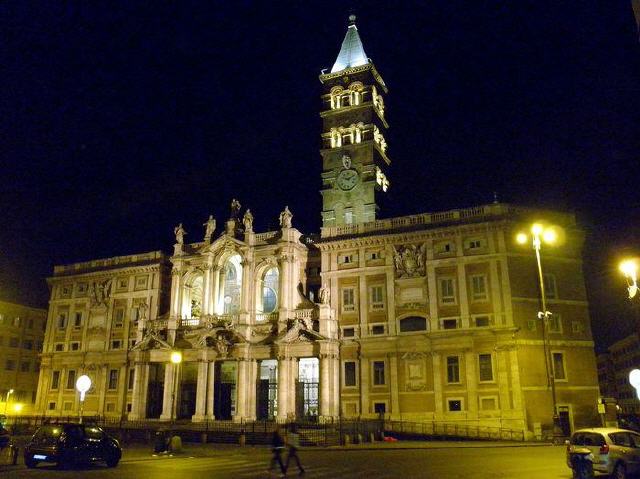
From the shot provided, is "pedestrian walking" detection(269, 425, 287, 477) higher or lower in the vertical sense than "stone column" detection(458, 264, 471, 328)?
lower

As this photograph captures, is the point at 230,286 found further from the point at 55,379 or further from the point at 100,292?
the point at 55,379

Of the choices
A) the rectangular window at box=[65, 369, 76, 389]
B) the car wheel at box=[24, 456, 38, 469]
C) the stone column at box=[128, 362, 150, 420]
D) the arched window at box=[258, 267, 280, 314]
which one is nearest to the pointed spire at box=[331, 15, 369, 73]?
the arched window at box=[258, 267, 280, 314]

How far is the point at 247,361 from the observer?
46.6m

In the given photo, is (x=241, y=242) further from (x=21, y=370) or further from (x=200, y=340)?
(x=21, y=370)

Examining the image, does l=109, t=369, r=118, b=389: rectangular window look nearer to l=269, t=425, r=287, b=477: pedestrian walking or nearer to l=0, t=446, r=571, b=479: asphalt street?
l=0, t=446, r=571, b=479: asphalt street

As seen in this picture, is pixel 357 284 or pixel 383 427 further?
pixel 357 284

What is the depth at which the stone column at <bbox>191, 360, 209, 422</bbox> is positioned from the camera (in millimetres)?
46062

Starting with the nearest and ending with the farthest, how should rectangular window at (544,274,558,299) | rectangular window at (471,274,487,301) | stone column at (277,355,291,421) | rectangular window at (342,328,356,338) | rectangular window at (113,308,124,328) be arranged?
rectangular window at (544,274,558,299)
rectangular window at (471,274,487,301)
stone column at (277,355,291,421)
rectangular window at (342,328,356,338)
rectangular window at (113,308,124,328)

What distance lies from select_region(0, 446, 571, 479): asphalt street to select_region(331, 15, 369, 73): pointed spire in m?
48.1

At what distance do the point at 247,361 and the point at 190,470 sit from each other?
26042mm

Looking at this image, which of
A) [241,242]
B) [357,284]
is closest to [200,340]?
[241,242]

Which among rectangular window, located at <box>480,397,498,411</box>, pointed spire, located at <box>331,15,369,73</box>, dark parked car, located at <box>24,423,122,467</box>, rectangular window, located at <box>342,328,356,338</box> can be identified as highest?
pointed spire, located at <box>331,15,369,73</box>

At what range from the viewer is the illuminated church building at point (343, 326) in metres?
41.2

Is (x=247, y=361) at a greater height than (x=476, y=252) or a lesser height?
lesser
